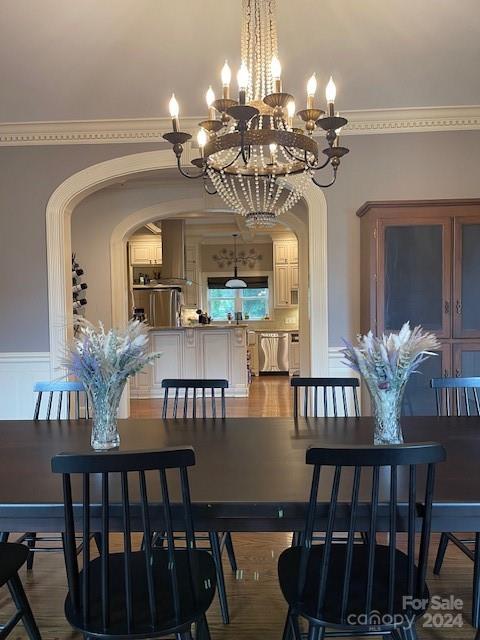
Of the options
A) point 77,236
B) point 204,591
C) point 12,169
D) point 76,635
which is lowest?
point 76,635

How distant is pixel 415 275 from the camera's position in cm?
337

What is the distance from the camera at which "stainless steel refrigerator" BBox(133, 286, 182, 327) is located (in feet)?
26.7

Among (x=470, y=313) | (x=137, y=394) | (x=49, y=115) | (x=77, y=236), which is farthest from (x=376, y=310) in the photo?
(x=137, y=394)

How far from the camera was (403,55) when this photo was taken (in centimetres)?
290

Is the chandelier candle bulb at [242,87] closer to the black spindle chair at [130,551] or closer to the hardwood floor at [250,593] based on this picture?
the black spindle chair at [130,551]

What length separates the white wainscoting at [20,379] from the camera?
12.7 ft

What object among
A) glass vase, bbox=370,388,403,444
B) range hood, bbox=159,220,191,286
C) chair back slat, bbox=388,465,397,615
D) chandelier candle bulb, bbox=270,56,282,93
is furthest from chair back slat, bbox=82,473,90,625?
range hood, bbox=159,220,191,286

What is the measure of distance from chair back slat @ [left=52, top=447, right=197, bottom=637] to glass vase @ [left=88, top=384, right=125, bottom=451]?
443 millimetres

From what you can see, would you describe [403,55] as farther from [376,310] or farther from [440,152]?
[376,310]

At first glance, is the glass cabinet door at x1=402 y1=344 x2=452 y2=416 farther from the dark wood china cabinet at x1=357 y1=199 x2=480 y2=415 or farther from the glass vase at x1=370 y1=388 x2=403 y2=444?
the glass vase at x1=370 y1=388 x2=403 y2=444

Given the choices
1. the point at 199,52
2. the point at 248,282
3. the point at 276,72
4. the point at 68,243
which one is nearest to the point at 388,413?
the point at 276,72

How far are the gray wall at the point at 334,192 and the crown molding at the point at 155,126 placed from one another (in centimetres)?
6

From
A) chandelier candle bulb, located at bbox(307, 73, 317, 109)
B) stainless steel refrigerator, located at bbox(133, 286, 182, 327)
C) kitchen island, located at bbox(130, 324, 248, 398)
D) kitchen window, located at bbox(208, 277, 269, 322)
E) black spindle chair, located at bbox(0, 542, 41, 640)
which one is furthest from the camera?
kitchen window, located at bbox(208, 277, 269, 322)

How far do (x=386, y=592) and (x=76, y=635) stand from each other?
1.31 metres
